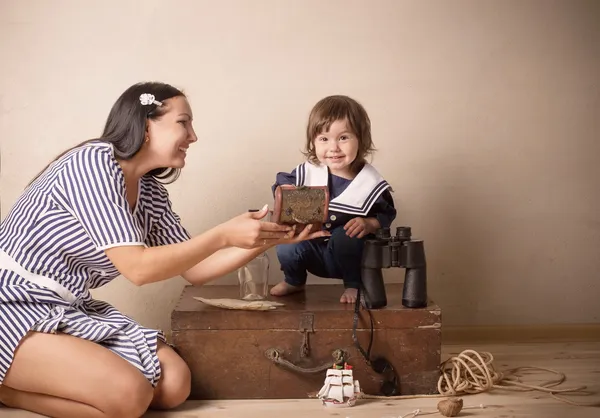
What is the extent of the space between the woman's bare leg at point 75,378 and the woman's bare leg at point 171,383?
12 centimetres

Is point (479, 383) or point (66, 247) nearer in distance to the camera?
point (66, 247)

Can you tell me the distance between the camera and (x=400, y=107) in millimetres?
3141

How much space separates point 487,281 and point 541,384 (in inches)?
27.4

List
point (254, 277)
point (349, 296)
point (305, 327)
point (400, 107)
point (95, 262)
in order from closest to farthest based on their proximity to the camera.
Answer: point (95, 262) → point (305, 327) → point (349, 296) → point (254, 277) → point (400, 107)

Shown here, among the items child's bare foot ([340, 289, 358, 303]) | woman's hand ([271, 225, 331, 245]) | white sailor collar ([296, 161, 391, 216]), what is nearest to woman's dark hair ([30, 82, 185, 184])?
woman's hand ([271, 225, 331, 245])

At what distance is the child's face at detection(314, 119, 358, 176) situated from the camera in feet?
9.02

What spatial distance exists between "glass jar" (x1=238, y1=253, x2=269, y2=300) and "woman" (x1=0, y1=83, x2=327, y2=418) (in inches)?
14.5

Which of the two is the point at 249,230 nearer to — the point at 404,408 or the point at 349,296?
the point at 349,296

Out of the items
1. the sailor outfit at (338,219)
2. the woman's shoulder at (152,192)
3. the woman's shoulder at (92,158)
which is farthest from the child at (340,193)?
the woman's shoulder at (92,158)

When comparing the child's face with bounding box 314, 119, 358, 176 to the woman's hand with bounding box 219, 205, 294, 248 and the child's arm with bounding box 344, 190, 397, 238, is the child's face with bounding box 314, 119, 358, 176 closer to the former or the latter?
the child's arm with bounding box 344, 190, 397, 238

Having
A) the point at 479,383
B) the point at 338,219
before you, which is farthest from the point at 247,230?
the point at 479,383

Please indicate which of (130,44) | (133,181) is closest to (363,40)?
(130,44)

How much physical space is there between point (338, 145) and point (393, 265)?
47 cm

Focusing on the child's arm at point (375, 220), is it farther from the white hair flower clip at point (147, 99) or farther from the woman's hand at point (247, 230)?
the white hair flower clip at point (147, 99)
